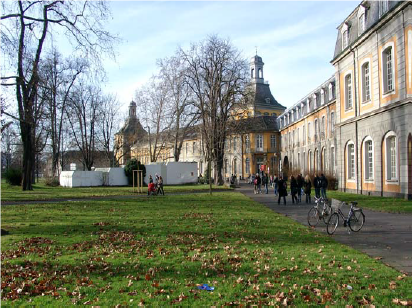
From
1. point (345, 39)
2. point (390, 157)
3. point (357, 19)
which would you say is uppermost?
point (357, 19)

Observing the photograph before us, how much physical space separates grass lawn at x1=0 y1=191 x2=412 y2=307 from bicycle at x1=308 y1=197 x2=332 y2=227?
5.48 ft

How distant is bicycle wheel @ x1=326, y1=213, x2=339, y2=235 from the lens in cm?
1252

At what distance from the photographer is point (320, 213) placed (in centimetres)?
1488

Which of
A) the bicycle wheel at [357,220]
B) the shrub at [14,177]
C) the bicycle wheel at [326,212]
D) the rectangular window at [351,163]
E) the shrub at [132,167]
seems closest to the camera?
the bicycle wheel at [357,220]

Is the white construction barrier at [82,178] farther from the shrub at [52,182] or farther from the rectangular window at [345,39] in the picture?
the rectangular window at [345,39]

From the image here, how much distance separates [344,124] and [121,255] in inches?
1032

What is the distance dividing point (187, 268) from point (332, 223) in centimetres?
631

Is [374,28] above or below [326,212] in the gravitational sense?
above

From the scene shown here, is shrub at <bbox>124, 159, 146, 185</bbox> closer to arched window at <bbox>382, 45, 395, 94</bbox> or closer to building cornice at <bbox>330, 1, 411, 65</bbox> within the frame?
building cornice at <bbox>330, 1, 411, 65</bbox>

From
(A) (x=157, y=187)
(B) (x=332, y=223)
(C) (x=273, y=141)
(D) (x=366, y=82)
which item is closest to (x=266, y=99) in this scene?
(C) (x=273, y=141)

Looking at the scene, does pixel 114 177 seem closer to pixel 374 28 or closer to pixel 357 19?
pixel 357 19

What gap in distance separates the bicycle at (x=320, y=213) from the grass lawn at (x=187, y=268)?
5.48 ft

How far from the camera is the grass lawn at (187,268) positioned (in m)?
6.03

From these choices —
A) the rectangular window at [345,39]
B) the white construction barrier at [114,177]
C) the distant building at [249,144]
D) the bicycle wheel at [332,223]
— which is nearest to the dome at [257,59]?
the distant building at [249,144]
